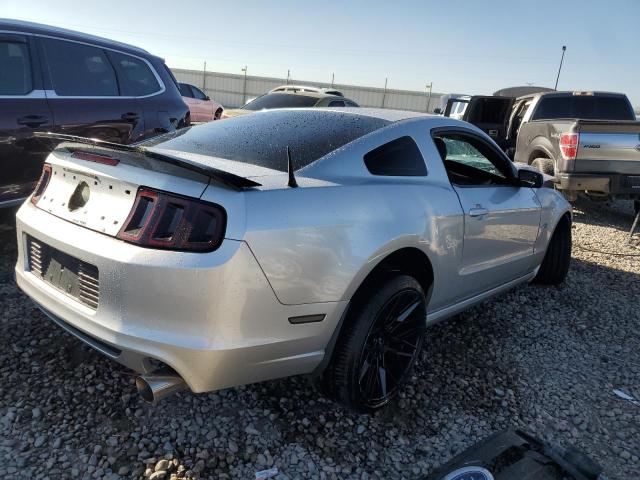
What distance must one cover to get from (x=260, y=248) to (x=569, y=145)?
20.7 ft

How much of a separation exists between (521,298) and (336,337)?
277cm

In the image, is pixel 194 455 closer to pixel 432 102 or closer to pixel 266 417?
pixel 266 417

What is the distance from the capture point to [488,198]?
10.9ft

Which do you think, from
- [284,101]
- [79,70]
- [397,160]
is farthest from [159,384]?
[284,101]

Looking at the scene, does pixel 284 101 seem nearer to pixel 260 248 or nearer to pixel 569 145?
pixel 569 145

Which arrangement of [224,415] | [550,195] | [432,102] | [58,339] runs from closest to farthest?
[224,415]
[58,339]
[550,195]
[432,102]

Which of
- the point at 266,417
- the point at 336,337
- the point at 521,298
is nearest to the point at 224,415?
the point at 266,417

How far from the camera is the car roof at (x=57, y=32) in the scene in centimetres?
412

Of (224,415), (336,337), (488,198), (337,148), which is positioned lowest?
(224,415)

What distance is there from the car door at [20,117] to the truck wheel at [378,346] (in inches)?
124

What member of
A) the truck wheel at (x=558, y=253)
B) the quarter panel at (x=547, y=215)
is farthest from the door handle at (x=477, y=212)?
the truck wheel at (x=558, y=253)

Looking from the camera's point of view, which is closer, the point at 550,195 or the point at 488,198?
the point at 488,198

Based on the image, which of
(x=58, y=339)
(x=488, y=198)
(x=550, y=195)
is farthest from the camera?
(x=550, y=195)

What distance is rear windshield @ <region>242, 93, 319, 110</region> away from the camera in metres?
9.73
